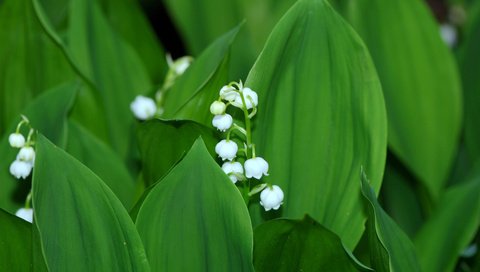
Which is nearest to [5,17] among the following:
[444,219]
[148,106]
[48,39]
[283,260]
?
[48,39]

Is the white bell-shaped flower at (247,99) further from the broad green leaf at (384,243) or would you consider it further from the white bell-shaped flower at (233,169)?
the broad green leaf at (384,243)

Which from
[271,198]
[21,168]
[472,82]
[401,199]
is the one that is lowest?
[401,199]

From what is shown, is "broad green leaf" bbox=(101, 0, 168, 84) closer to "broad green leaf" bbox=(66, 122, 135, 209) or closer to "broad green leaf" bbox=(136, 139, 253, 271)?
"broad green leaf" bbox=(66, 122, 135, 209)

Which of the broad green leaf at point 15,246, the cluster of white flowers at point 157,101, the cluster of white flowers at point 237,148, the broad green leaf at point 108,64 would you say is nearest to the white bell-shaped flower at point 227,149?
the cluster of white flowers at point 237,148

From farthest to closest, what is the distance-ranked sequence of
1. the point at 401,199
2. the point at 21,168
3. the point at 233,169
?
the point at 401,199
the point at 21,168
the point at 233,169

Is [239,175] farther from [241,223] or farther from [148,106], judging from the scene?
[148,106]

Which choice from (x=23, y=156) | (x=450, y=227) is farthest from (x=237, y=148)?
(x=450, y=227)

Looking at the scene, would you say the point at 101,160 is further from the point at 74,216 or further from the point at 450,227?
the point at 450,227

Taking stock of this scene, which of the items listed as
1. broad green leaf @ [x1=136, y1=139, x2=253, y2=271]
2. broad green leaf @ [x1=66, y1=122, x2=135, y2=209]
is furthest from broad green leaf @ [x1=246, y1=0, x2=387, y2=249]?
broad green leaf @ [x1=66, y1=122, x2=135, y2=209]
